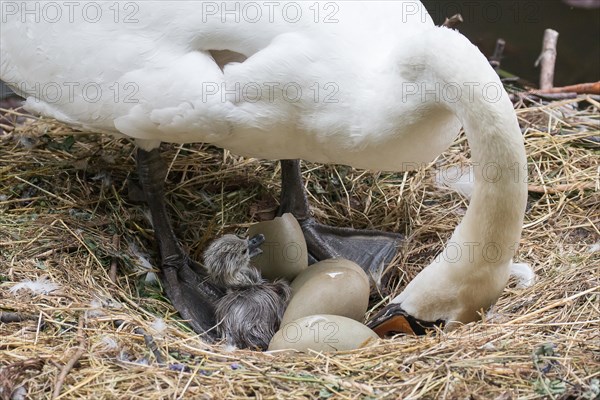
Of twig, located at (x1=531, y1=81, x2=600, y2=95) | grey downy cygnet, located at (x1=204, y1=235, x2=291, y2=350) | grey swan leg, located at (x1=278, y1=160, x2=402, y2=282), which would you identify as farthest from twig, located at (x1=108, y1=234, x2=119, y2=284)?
twig, located at (x1=531, y1=81, x2=600, y2=95)

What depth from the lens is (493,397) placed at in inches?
119

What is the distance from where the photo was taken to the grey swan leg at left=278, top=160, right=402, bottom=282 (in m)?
4.43

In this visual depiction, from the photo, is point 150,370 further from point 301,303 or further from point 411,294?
point 411,294

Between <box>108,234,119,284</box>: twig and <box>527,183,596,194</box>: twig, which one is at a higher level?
<box>527,183,596,194</box>: twig

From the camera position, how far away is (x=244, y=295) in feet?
13.1

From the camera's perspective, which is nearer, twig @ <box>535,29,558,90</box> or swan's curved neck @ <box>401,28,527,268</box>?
swan's curved neck @ <box>401,28,527,268</box>

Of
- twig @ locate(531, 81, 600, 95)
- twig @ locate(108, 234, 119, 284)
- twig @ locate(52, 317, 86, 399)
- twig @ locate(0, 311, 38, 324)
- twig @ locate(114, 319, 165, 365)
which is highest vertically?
twig @ locate(52, 317, 86, 399)

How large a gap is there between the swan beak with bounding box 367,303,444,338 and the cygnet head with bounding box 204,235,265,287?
0.56 meters

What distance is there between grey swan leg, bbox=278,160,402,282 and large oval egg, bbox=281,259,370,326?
0.49 meters

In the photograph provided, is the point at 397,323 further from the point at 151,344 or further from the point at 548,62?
the point at 548,62

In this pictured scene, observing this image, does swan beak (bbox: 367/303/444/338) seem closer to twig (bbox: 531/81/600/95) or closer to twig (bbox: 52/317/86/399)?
twig (bbox: 52/317/86/399)

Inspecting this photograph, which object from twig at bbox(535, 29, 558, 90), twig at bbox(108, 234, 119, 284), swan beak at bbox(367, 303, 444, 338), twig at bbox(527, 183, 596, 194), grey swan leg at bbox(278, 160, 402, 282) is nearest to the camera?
swan beak at bbox(367, 303, 444, 338)

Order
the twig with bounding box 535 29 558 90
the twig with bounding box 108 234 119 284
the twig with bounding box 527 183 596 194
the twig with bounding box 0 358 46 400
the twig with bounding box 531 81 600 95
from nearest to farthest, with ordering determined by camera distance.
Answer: the twig with bounding box 0 358 46 400
the twig with bounding box 108 234 119 284
the twig with bounding box 527 183 596 194
the twig with bounding box 531 81 600 95
the twig with bounding box 535 29 558 90

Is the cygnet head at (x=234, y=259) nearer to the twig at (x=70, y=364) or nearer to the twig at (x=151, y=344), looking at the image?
the twig at (x=151, y=344)
